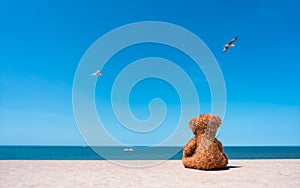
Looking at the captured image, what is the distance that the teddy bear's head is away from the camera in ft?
44.1

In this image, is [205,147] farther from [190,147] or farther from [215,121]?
[215,121]

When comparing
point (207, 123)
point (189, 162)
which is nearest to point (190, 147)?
point (189, 162)

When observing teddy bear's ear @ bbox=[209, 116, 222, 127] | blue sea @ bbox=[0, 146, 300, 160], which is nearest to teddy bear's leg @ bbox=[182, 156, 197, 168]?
teddy bear's ear @ bbox=[209, 116, 222, 127]

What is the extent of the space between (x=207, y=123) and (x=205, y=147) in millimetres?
1047

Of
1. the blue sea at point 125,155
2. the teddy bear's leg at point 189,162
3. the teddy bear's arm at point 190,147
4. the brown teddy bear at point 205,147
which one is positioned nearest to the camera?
the brown teddy bear at point 205,147

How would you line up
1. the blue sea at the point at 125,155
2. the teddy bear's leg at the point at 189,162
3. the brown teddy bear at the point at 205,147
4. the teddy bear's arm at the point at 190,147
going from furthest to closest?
the blue sea at the point at 125,155 < the teddy bear's arm at the point at 190,147 < the teddy bear's leg at the point at 189,162 < the brown teddy bear at the point at 205,147

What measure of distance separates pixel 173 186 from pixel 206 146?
4640mm

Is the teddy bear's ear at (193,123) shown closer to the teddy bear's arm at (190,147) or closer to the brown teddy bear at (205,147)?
the brown teddy bear at (205,147)

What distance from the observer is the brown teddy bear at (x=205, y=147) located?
1295 cm

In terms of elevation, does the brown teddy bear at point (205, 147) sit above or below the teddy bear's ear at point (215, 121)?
below

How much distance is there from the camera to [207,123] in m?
13.5

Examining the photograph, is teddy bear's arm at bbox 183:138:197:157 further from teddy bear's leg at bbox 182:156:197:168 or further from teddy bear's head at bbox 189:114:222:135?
teddy bear's head at bbox 189:114:222:135

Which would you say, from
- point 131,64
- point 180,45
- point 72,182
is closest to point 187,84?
point 180,45

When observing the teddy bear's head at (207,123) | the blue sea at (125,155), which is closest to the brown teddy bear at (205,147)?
the teddy bear's head at (207,123)
